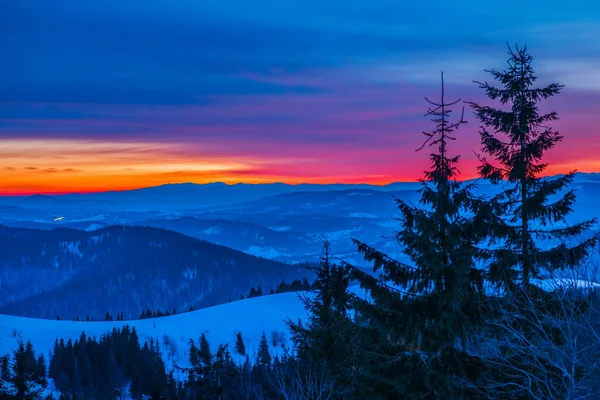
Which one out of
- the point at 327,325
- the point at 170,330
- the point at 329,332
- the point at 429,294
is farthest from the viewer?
the point at 170,330

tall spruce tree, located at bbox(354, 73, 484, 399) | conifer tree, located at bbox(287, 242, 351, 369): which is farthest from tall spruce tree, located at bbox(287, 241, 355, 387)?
tall spruce tree, located at bbox(354, 73, 484, 399)

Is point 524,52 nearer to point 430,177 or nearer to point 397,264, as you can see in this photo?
point 430,177

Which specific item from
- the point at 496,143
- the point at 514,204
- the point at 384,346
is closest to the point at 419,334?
the point at 384,346

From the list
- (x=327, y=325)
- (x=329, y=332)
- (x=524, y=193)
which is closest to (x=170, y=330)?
(x=327, y=325)

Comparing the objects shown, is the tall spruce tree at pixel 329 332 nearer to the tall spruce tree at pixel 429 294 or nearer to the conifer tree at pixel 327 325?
the conifer tree at pixel 327 325

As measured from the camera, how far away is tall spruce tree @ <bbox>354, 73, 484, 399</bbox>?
14.1 meters

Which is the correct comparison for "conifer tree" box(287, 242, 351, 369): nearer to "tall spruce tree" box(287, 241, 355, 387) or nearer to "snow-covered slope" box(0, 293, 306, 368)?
"tall spruce tree" box(287, 241, 355, 387)

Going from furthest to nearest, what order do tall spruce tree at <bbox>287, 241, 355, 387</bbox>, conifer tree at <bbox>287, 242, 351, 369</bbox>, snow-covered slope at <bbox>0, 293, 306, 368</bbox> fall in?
snow-covered slope at <bbox>0, 293, 306, 368</bbox> → conifer tree at <bbox>287, 242, 351, 369</bbox> → tall spruce tree at <bbox>287, 241, 355, 387</bbox>

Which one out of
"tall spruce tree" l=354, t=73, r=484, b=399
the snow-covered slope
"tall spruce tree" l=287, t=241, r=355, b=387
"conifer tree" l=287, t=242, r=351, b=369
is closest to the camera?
"tall spruce tree" l=354, t=73, r=484, b=399

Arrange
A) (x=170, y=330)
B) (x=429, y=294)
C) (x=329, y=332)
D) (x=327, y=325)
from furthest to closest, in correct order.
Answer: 1. (x=170, y=330)
2. (x=327, y=325)
3. (x=329, y=332)
4. (x=429, y=294)

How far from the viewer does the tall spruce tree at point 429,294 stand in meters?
14.1

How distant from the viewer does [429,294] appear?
48.6 feet

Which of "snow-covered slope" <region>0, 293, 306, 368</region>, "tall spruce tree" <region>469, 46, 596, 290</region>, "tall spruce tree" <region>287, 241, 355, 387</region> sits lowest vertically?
"snow-covered slope" <region>0, 293, 306, 368</region>

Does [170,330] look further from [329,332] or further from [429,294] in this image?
[429,294]
